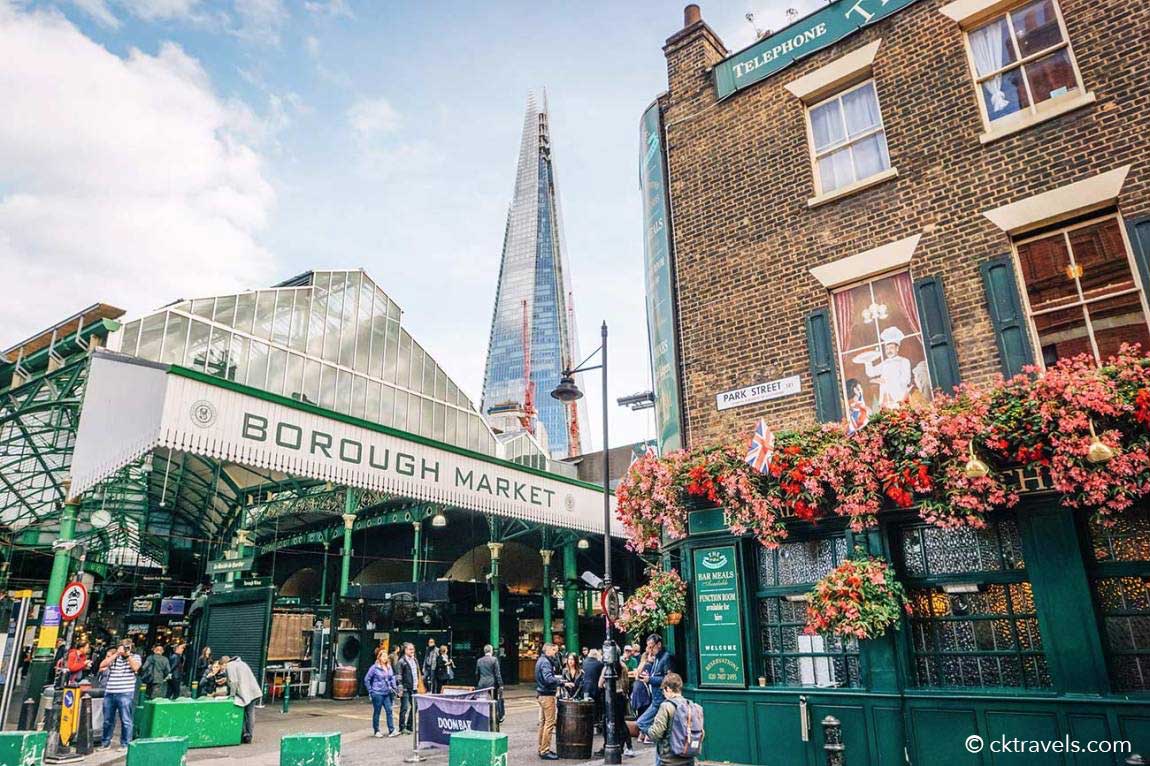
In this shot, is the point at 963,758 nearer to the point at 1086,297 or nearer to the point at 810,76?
the point at 1086,297

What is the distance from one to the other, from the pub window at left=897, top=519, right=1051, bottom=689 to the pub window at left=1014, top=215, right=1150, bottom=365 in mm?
2347

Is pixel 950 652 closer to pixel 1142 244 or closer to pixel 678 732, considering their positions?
pixel 678 732

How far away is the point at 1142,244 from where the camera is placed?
801cm

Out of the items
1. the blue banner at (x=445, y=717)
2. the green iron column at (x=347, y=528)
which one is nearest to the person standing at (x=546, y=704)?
the blue banner at (x=445, y=717)

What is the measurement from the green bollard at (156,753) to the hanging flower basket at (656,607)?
5.76 metres

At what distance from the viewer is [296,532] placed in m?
31.8

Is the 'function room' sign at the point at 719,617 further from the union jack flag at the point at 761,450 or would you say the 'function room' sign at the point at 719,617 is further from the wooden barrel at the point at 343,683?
the wooden barrel at the point at 343,683

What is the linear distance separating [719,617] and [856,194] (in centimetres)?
660

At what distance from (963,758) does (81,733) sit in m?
13.9

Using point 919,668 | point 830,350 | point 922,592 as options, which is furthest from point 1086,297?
point 919,668

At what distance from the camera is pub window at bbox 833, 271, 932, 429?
9.49 meters

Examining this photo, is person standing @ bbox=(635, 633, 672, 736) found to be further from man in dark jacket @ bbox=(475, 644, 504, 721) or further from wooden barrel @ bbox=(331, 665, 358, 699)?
wooden barrel @ bbox=(331, 665, 358, 699)

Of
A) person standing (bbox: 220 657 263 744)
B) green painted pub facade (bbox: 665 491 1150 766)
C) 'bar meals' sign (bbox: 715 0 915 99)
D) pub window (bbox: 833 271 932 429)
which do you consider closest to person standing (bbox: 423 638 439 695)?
person standing (bbox: 220 657 263 744)

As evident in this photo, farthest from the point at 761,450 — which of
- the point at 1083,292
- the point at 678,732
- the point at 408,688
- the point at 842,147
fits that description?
the point at 408,688
